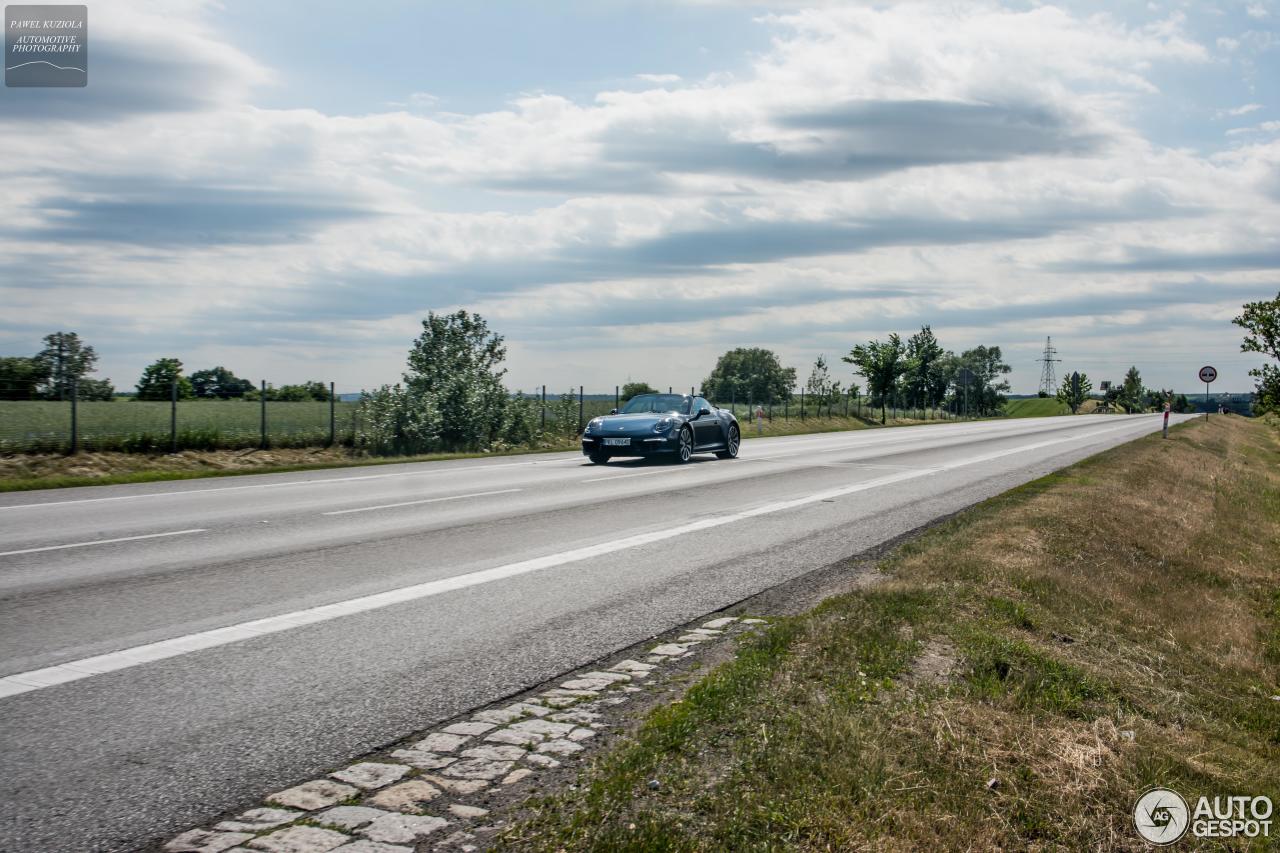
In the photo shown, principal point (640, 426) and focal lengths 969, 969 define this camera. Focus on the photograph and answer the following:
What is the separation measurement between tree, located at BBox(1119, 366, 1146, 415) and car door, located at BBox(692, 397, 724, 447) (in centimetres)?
13943

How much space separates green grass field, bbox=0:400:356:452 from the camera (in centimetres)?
1980

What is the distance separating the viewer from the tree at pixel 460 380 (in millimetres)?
27219

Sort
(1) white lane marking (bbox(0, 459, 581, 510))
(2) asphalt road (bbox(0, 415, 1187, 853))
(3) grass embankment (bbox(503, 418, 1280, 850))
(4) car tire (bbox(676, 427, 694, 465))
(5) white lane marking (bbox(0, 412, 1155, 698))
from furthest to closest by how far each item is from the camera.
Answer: (4) car tire (bbox(676, 427, 694, 465)) < (1) white lane marking (bbox(0, 459, 581, 510)) < (5) white lane marking (bbox(0, 412, 1155, 698)) < (2) asphalt road (bbox(0, 415, 1187, 853)) < (3) grass embankment (bbox(503, 418, 1280, 850))

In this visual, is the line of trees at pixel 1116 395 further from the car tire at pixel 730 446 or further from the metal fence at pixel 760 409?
the car tire at pixel 730 446

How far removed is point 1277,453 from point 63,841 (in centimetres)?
4399

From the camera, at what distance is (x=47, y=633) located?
5.88 meters

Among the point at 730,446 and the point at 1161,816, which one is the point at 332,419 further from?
the point at 1161,816

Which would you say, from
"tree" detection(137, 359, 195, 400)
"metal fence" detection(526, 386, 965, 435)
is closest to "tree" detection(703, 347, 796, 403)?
"metal fence" detection(526, 386, 965, 435)

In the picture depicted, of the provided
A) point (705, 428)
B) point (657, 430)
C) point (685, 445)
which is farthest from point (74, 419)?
point (705, 428)

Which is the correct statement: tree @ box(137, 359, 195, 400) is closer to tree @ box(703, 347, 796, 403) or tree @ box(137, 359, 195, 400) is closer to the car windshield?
the car windshield

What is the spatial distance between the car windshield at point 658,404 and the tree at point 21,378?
1222cm

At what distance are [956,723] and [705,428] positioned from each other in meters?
17.5

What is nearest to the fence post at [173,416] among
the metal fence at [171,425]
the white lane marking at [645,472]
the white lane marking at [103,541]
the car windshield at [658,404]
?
the metal fence at [171,425]

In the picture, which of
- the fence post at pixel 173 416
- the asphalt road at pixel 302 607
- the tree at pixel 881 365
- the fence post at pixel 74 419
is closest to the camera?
the asphalt road at pixel 302 607
